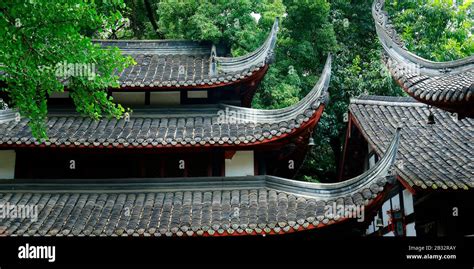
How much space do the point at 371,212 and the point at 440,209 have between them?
270 cm

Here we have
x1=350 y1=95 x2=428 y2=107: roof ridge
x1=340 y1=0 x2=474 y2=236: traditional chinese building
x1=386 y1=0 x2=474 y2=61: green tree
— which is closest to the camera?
x1=340 y1=0 x2=474 y2=236: traditional chinese building

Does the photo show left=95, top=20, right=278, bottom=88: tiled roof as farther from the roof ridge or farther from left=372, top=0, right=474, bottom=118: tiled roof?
the roof ridge

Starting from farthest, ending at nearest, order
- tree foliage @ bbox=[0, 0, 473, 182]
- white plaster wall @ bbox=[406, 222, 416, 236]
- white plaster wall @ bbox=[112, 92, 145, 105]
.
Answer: tree foliage @ bbox=[0, 0, 473, 182] < white plaster wall @ bbox=[112, 92, 145, 105] < white plaster wall @ bbox=[406, 222, 416, 236]

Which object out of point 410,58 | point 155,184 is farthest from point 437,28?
point 155,184

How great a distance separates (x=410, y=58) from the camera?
10773 mm

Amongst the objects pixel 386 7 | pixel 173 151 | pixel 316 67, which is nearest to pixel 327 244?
pixel 173 151

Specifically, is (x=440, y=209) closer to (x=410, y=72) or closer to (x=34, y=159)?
(x=410, y=72)

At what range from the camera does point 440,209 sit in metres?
11.0

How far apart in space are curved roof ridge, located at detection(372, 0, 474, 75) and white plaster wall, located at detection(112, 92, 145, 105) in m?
5.99

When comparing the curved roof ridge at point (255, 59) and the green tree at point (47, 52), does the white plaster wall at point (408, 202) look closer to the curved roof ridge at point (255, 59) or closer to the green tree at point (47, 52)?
the curved roof ridge at point (255, 59)

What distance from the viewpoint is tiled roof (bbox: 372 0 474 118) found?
347 inches

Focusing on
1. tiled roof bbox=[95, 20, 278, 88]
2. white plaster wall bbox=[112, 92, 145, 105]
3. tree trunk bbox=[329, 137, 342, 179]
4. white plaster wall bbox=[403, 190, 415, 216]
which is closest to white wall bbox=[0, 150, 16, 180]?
white plaster wall bbox=[112, 92, 145, 105]

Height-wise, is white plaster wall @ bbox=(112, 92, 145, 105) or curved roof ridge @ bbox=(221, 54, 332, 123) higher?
white plaster wall @ bbox=(112, 92, 145, 105)

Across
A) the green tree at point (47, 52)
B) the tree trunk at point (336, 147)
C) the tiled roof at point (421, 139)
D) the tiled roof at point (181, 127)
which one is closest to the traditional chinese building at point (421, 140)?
the tiled roof at point (421, 139)
